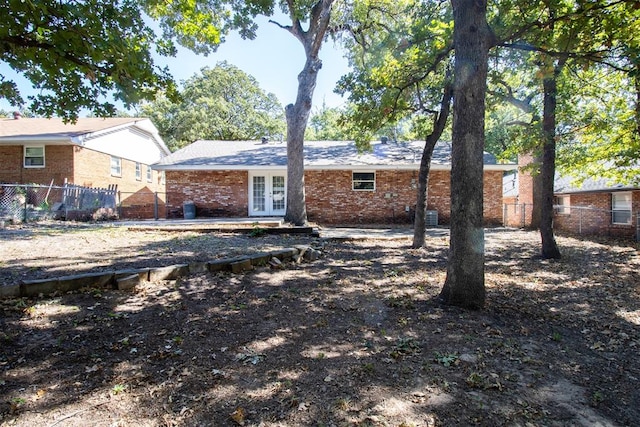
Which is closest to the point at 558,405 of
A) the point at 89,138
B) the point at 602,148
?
the point at 602,148

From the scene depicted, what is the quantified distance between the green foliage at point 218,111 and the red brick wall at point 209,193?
1434 centimetres

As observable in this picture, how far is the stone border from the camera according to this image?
4.05 metres

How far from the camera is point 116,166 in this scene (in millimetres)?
18562

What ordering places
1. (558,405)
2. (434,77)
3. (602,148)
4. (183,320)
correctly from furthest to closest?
(602,148) → (434,77) → (183,320) → (558,405)

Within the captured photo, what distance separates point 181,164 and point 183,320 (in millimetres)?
12995

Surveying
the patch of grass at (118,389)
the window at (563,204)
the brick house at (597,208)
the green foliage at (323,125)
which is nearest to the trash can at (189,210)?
the brick house at (597,208)

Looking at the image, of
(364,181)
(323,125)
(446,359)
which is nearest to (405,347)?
(446,359)

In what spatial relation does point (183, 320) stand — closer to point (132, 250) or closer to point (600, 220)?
point (132, 250)

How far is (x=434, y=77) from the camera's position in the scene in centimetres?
917

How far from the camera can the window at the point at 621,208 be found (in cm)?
1465

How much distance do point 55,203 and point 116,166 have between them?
572cm

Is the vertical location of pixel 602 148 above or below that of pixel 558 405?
above

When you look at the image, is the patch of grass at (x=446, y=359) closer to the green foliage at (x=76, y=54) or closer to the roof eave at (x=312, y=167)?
the green foliage at (x=76, y=54)

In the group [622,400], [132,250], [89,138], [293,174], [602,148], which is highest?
[89,138]
